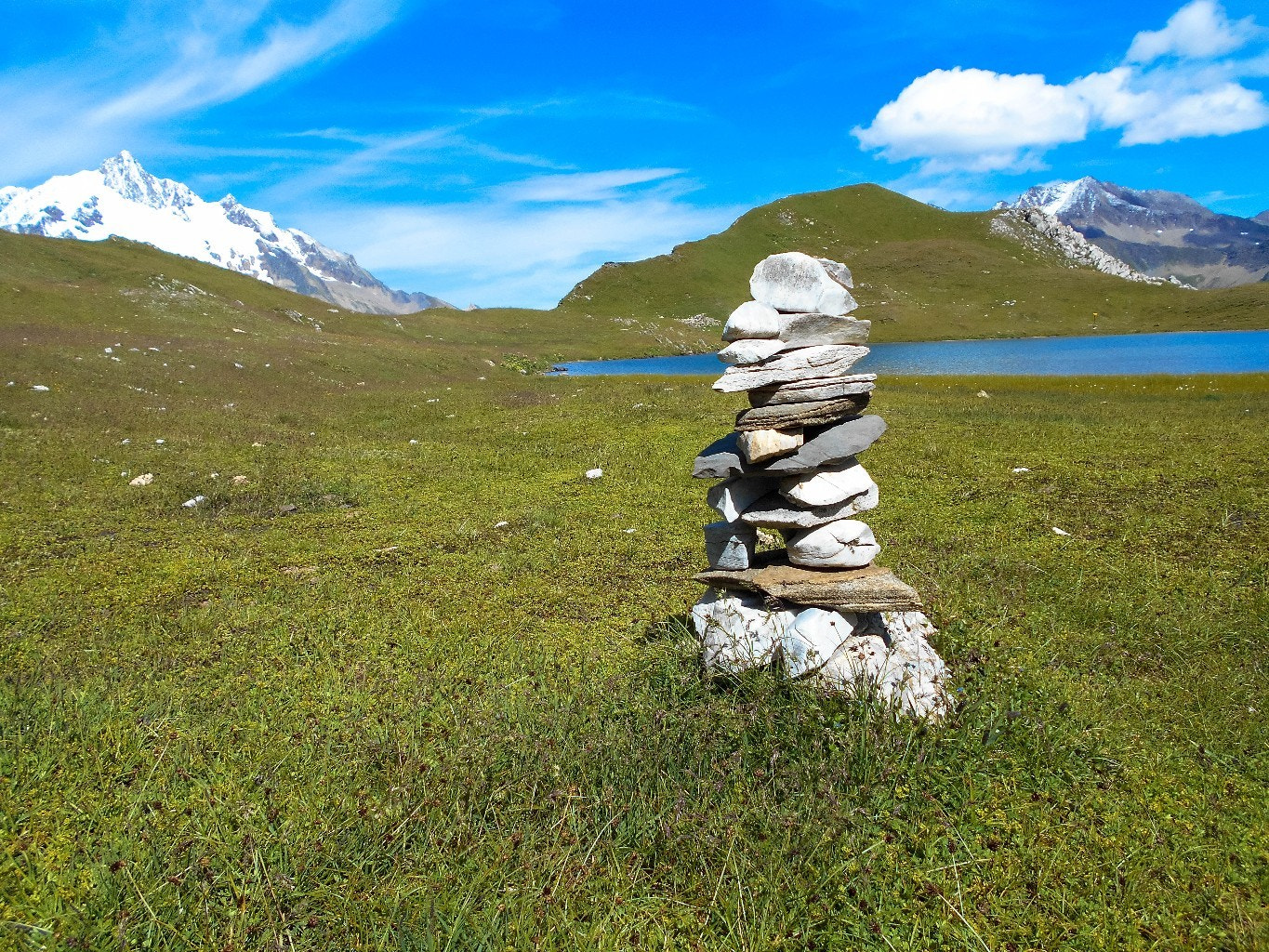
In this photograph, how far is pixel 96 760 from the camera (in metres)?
5.89

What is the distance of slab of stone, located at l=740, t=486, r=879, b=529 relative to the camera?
7488 mm

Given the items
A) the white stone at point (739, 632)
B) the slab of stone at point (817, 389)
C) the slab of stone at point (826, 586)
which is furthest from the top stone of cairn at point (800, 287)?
the white stone at point (739, 632)

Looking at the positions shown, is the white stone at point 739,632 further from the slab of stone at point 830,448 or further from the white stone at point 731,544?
the slab of stone at point 830,448

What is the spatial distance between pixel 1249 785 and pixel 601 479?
13531 millimetres

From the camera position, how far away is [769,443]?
7.27m

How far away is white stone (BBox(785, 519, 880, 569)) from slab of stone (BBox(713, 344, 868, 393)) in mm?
1727

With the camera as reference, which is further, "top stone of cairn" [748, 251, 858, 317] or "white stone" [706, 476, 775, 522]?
"white stone" [706, 476, 775, 522]

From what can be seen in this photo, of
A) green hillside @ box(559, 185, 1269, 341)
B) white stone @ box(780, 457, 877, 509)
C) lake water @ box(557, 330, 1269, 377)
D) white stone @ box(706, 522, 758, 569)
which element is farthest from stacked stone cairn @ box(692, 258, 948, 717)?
green hillside @ box(559, 185, 1269, 341)

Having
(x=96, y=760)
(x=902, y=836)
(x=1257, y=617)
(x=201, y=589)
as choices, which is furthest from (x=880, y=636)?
(x=201, y=589)

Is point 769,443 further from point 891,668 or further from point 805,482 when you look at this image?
point 891,668

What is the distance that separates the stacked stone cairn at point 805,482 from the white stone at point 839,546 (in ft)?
0.04

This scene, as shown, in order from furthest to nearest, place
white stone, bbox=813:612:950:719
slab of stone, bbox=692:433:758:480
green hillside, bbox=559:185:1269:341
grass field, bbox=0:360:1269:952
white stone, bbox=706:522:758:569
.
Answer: green hillside, bbox=559:185:1269:341 → white stone, bbox=706:522:758:569 → slab of stone, bbox=692:433:758:480 → white stone, bbox=813:612:950:719 → grass field, bbox=0:360:1269:952

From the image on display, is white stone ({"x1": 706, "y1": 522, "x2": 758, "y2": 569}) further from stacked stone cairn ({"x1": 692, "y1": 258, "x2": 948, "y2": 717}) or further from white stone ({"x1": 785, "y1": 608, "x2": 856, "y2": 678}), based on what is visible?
white stone ({"x1": 785, "y1": 608, "x2": 856, "y2": 678})

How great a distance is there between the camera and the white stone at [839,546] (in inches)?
294
